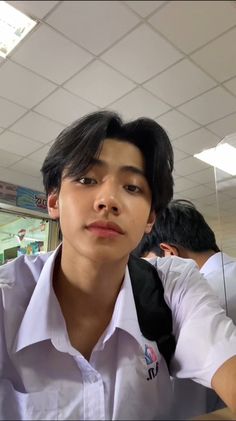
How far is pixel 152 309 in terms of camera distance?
69cm

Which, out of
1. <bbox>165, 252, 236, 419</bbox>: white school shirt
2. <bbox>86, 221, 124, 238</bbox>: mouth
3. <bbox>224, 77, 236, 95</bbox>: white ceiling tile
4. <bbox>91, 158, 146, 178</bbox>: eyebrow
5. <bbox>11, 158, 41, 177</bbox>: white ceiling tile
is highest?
<bbox>224, 77, 236, 95</bbox>: white ceiling tile

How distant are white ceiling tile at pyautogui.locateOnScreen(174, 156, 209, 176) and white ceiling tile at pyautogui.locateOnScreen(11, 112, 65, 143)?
306 millimetres

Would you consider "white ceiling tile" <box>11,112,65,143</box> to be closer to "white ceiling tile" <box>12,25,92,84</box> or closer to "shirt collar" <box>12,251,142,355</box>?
"white ceiling tile" <box>12,25,92,84</box>

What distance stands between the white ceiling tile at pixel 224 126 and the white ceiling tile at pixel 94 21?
0.51 meters

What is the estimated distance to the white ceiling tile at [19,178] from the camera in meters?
0.75

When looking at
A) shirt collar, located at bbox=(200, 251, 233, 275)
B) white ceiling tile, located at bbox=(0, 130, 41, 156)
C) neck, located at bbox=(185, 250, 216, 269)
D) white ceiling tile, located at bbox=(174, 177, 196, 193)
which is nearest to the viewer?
white ceiling tile, located at bbox=(0, 130, 41, 156)

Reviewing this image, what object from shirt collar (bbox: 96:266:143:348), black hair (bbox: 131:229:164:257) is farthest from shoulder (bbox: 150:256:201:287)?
black hair (bbox: 131:229:164:257)

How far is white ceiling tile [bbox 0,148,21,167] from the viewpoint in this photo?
70 centimetres

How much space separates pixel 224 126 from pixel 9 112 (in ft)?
1.83

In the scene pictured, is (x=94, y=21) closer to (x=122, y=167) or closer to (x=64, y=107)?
(x=122, y=167)

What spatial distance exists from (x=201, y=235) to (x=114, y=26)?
117 centimetres

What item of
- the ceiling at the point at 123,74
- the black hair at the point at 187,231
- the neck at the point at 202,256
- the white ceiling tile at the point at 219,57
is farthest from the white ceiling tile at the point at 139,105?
the neck at the point at 202,256

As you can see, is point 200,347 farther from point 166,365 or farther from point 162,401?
point 162,401

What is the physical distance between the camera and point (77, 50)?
0.38 m
